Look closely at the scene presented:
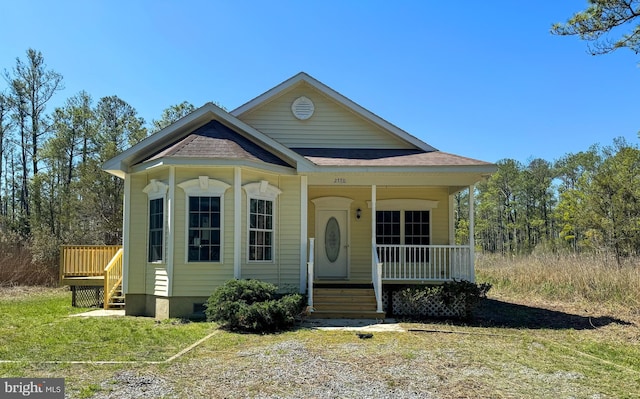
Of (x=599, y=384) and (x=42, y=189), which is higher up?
(x=42, y=189)

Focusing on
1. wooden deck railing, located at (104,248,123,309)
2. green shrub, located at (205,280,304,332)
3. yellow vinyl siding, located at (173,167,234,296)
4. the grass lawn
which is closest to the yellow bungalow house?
yellow vinyl siding, located at (173,167,234,296)

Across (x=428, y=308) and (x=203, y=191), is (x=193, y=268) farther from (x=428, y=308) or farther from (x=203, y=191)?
(x=428, y=308)

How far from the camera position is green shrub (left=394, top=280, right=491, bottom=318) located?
11.4 metres

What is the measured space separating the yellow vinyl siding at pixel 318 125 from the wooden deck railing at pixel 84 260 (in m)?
5.68

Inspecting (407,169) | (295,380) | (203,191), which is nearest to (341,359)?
(295,380)

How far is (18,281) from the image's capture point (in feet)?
67.5

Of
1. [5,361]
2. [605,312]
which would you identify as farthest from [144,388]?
[605,312]

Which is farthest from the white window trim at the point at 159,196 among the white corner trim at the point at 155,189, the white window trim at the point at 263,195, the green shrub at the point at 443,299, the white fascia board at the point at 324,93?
the green shrub at the point at 443,299

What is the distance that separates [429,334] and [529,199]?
41.9 m

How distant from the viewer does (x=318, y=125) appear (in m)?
14.5

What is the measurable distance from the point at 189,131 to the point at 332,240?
4.86 metres

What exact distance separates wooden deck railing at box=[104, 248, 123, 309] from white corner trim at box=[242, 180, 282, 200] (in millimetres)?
4663

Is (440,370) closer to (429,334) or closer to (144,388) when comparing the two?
(429,334)

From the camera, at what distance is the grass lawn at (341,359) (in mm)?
5738
